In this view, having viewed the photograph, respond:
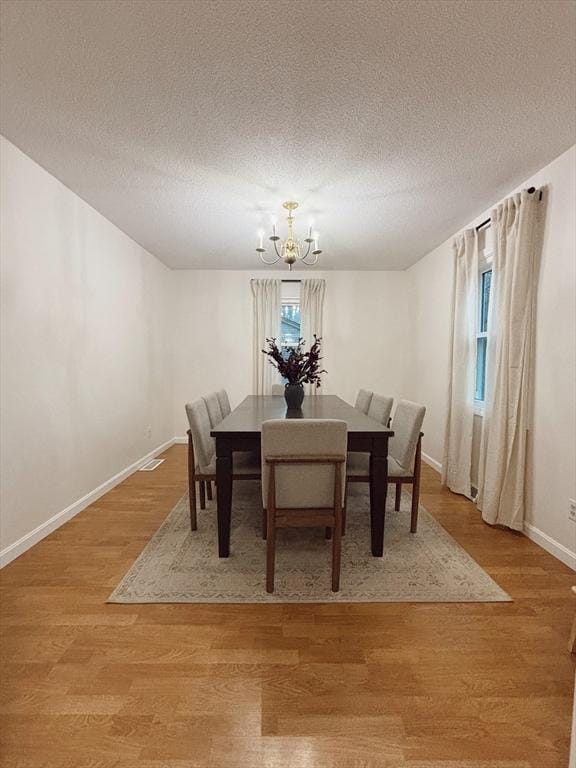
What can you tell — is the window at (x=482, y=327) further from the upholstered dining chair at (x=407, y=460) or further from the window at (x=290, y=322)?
the window at (x=290, y=322)

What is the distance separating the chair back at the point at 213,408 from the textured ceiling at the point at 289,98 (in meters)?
1.62

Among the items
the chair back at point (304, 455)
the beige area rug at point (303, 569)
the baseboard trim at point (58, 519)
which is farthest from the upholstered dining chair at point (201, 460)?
the baseboard trim at point (58, 519)

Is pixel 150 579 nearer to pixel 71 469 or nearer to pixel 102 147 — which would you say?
pixel 71 469

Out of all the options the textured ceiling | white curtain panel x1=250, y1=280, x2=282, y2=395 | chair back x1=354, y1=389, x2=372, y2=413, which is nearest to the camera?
the textured ceiling

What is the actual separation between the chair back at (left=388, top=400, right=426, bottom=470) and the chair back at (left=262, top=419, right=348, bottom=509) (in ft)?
2.55

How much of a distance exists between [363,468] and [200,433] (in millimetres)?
1124

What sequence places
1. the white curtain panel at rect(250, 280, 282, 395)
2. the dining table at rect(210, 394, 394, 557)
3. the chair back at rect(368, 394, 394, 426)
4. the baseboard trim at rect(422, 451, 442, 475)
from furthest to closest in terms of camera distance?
the white curtain panel at rect(250, 280, 282, 395)
the baseboard trim at rect(422, 451, 442, 475)
the chair back at rect(368, 394, 394, 426)
the dining table at rect(210, 394, 394, 557)

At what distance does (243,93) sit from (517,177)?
2.00m

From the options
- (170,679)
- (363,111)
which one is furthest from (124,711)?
(363,111)

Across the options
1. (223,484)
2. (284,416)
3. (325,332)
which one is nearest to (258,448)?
(223,484)

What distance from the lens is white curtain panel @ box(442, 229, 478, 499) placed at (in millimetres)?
3100

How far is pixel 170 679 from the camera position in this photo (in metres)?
1.32

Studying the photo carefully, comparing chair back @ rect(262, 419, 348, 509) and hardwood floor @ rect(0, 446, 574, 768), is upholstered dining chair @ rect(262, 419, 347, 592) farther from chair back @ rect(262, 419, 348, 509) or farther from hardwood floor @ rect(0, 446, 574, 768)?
hardwood floor @ rect(0, 446, 574, 768)

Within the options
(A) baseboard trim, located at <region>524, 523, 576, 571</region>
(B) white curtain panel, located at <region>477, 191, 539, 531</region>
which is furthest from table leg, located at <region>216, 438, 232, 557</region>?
(A) baseboard trim, located at <region>524, 523, 576, 571</region>
